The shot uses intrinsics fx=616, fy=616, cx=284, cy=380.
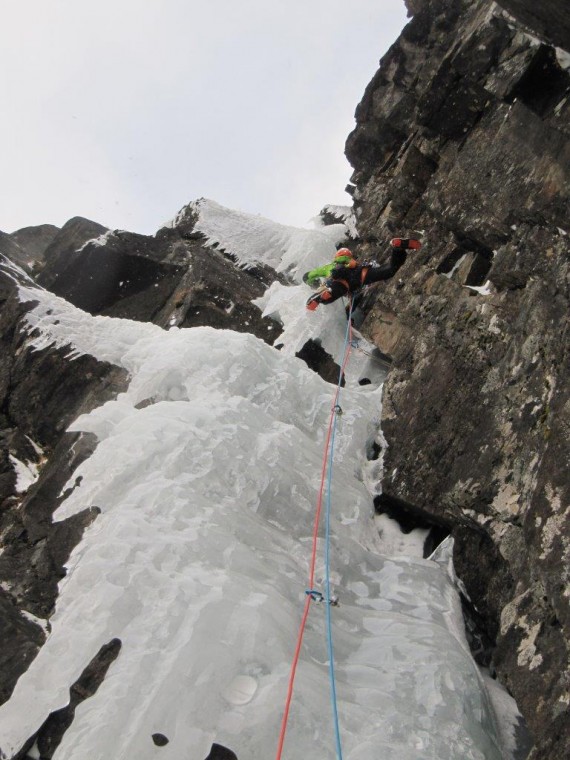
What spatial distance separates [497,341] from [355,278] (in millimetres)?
3378

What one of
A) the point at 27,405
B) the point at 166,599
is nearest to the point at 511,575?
the point at 166,599

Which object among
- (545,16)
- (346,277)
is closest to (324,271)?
(346,277)

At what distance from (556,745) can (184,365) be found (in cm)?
480

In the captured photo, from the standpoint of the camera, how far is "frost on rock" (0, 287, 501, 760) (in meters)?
3.38

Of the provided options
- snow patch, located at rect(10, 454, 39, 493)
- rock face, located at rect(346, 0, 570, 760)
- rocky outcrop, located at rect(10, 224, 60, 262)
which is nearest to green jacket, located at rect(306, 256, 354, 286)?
rock face, located at rect(346, 0, 570, 760)

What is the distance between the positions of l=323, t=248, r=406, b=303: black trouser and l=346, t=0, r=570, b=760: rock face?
20cm

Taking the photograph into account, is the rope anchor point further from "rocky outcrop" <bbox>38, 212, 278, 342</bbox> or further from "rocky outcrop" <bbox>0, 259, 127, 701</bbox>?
"rocky outcrop" <bbox>38, 212, 278, 342</bbox>

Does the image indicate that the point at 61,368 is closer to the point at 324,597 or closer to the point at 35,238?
the point at 324,597

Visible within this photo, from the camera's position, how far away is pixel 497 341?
19.1ft

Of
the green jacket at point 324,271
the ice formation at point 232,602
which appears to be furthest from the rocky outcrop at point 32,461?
the green jacket at point 324,271

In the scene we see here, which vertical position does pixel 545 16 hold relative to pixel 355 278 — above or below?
above

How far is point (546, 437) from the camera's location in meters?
4.27

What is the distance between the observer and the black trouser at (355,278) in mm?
8555

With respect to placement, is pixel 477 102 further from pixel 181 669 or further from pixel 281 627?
pixel 181 669
